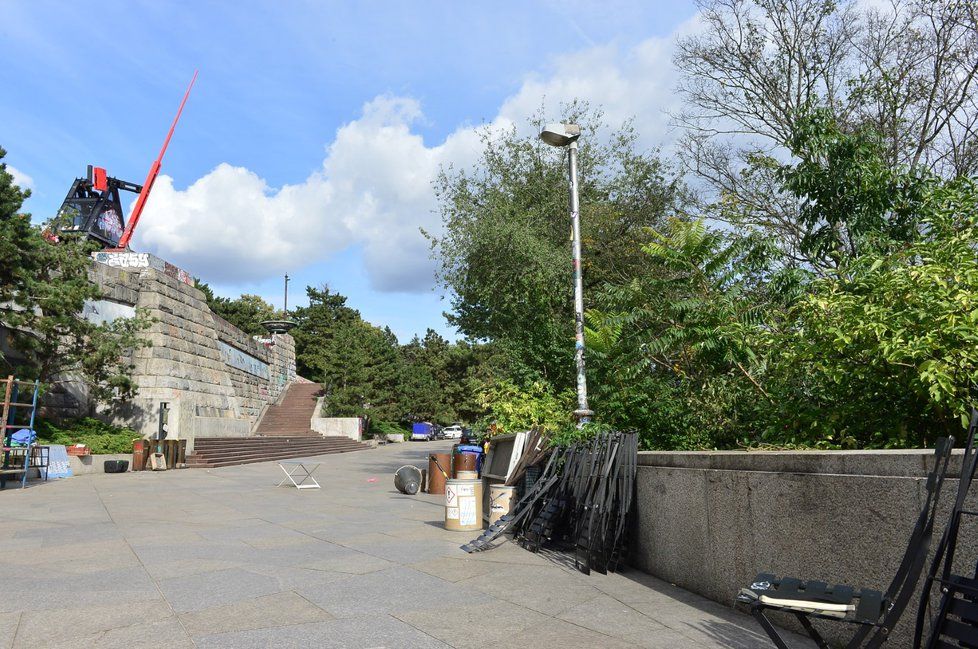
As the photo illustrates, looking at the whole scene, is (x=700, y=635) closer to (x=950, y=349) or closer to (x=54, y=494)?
(x=950, y=349)

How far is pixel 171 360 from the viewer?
2894cm

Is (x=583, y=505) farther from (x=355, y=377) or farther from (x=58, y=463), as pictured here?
(x=355, y=377)

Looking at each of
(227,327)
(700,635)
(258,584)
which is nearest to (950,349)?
(700,635)

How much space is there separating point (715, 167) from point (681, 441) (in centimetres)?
1356

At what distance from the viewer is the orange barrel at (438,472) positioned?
16578mm

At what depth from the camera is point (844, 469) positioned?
4.57 m

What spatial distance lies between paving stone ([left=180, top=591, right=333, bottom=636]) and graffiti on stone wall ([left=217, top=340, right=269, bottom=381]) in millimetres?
31502

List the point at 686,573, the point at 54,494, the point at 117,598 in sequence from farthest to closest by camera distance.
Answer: the point at 54,494 → the point at 686,573 → the point at 117,598

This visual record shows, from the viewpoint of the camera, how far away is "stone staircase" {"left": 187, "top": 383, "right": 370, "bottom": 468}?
2700cm

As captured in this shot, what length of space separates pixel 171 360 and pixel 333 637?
27018 millimetres

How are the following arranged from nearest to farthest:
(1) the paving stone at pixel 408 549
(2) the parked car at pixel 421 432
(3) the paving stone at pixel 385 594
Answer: (3) the paving stone at pixel 385 594, (1) the paving stone at pixel 408 549, (2) the parked car at pixel 421 432

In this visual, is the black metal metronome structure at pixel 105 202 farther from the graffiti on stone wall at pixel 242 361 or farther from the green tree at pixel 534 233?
the green tree at pixel 534 233

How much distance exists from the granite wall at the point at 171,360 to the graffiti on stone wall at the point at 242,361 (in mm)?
113

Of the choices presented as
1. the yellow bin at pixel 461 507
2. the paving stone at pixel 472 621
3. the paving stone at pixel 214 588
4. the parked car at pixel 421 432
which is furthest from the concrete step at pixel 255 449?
the paving stone at pixel 472 621
